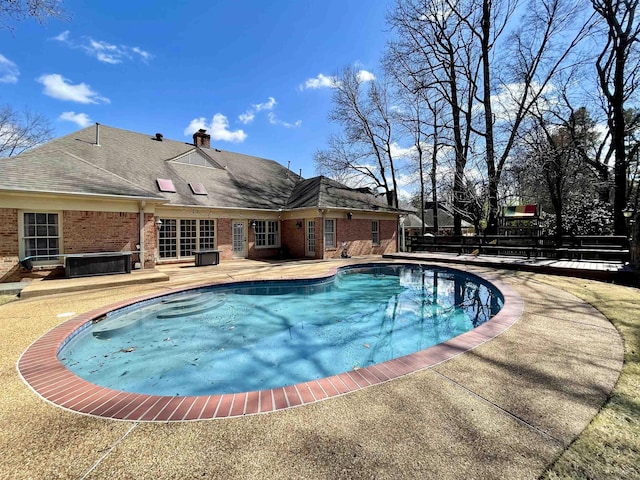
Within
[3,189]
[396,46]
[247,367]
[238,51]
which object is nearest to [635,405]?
[247,367]

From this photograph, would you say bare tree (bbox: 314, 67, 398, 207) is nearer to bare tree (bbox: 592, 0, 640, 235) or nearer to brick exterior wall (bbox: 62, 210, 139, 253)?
bare tree (bbox: 592, 0, 640, 235)

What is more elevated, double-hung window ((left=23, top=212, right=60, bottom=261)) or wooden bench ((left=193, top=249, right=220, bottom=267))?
double-hung window ((left=23, top=212, right=60, bottom=261))

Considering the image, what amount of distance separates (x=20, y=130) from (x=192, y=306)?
29.9 meters

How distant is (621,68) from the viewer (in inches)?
583

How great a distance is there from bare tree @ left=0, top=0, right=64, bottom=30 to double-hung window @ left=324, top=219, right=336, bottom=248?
11.9m

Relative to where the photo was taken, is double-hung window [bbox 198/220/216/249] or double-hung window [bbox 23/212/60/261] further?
double-hung window [bbox 198/220/216/249]

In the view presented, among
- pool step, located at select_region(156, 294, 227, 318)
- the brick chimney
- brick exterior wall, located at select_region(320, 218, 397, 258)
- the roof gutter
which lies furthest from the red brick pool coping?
the brick chimney

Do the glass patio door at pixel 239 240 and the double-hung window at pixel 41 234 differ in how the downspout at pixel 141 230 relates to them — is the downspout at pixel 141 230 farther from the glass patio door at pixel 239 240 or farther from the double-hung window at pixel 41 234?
the glass patio door at pixel 239 240

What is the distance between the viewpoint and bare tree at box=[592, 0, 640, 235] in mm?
14219

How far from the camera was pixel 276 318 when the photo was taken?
6797mm

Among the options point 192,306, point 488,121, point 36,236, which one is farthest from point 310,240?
point 488,121

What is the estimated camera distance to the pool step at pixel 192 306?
6.76m

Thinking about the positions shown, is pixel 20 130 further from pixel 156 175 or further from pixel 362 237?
pixel 362 237

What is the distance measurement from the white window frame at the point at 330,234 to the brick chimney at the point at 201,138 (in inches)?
438
